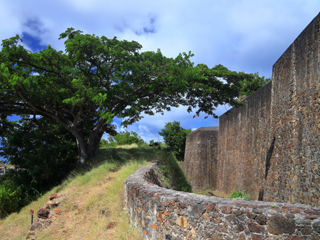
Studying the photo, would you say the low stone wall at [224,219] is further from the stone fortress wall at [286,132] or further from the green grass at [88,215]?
the stone fortress wall at [286,132]

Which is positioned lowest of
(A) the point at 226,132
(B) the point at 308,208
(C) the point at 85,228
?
(C) the point at 85,228

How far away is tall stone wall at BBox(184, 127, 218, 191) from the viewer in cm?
2017

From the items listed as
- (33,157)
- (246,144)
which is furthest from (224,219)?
(33,157)

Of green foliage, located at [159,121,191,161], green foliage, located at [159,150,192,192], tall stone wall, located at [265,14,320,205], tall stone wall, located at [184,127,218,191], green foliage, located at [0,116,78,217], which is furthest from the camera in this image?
green foliage, located at [159,121,191,161]

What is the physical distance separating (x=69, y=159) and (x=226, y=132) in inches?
420

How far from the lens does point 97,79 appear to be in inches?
520

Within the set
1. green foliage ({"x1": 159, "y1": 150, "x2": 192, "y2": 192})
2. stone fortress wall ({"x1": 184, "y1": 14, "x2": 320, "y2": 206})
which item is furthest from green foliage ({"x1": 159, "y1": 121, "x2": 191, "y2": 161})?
stone fortress wall ({"x1": 184, "y1": 14, "x2": 320, "y2": 206})

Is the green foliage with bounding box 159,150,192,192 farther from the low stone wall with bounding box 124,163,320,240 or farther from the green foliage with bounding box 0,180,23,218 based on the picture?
the low stone wall with bounding box 124,163,320,240

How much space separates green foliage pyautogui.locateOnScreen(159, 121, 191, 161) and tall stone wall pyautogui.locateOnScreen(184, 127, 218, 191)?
27.0 feet

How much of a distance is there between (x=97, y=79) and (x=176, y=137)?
19.4 meters

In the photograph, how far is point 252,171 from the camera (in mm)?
11609

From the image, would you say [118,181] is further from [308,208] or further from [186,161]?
[186,161]

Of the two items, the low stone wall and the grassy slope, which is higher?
the low stone wall

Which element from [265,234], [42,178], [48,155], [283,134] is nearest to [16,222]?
[42,178]
